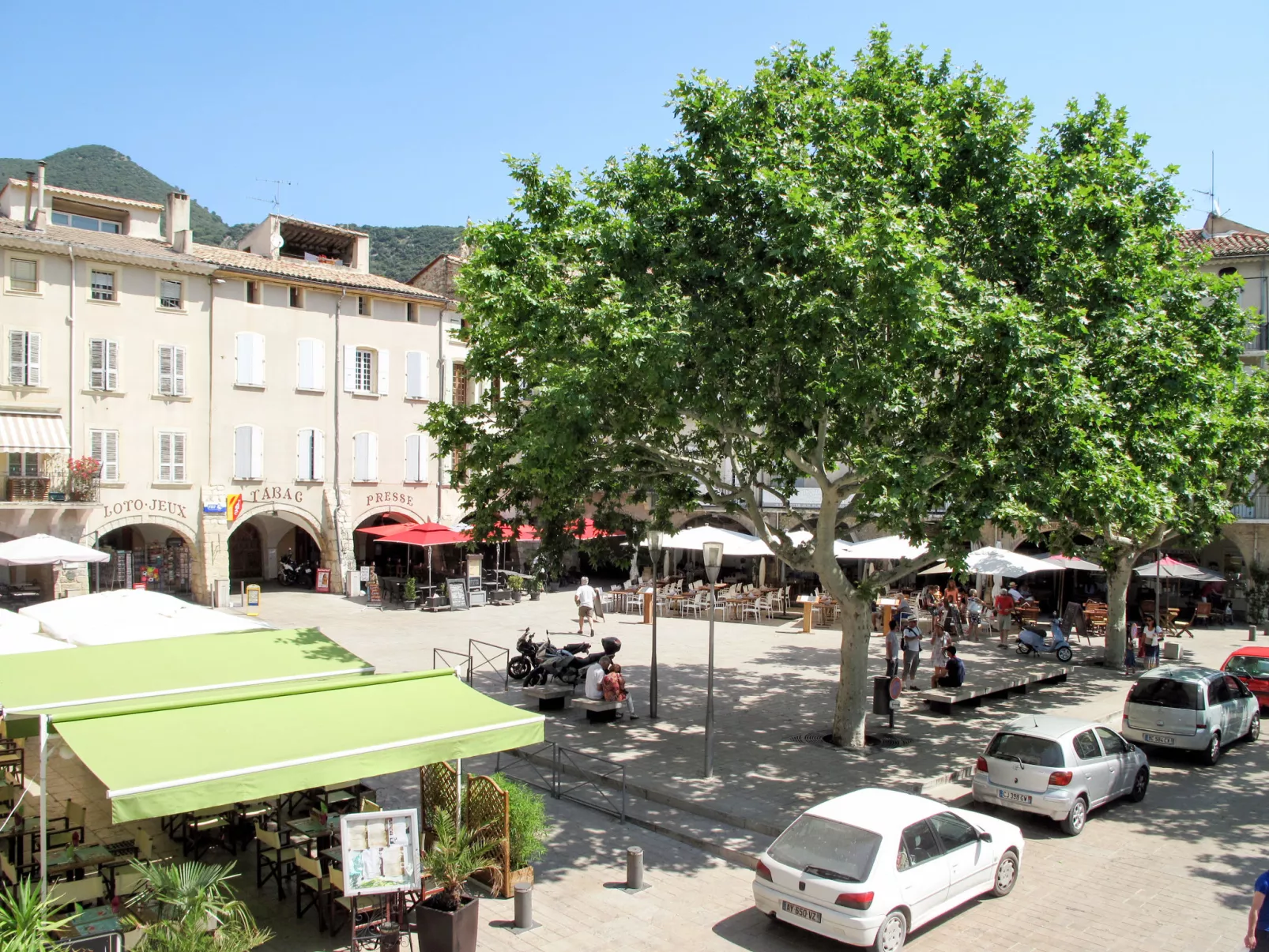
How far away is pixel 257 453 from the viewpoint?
32.4m

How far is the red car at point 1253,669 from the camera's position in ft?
61.2

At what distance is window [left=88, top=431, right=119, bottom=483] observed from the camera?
29297mm

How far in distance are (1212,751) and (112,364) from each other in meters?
30.7

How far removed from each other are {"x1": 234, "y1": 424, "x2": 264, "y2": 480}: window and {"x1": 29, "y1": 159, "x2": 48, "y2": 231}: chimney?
855 centimetres

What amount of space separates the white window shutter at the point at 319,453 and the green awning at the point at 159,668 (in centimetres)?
2335

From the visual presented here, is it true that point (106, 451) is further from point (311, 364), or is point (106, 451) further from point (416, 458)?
point (416, 458)

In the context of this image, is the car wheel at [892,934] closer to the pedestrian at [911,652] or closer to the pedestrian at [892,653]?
the pedestrian at [892,653]

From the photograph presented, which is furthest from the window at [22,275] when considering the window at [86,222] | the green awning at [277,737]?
the green awning at [277,737]

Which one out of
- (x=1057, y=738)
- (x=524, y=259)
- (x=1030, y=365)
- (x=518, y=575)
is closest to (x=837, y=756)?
(x=1057, y=738)

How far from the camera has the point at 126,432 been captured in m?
29.9

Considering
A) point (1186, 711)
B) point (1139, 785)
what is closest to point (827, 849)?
point (1139, 785)

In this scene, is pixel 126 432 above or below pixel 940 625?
above

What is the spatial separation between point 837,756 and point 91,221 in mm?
35601

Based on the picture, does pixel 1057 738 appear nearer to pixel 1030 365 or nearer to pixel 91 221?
pixel 1030 365
